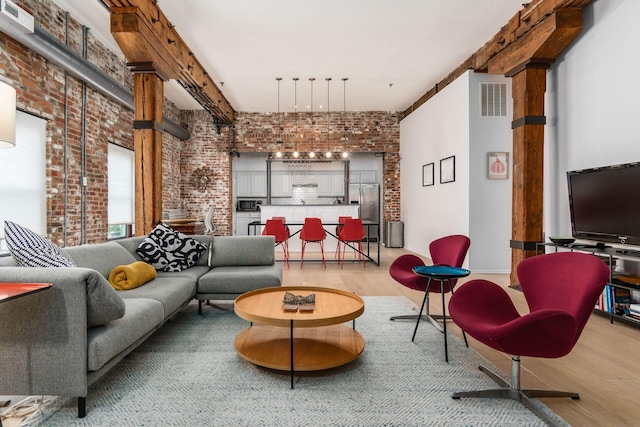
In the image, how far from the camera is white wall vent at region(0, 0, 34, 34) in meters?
3.38

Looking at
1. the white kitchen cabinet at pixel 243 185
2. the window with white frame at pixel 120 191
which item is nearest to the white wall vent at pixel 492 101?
the window with white frame at pixel 120 191

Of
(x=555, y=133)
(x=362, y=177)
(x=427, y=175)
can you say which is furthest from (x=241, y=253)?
(x=362, y=177)

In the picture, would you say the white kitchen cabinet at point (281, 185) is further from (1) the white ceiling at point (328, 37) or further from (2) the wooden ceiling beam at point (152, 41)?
(2) the wooden ceiling beam at point (152, 41)

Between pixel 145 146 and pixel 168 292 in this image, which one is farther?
pixel 145 146

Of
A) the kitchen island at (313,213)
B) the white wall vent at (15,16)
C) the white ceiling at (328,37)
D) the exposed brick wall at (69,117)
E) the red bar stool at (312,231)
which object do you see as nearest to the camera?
Result: the white wall vent at (15,16)

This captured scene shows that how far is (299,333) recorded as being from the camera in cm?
286

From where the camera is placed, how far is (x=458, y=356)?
2.70m

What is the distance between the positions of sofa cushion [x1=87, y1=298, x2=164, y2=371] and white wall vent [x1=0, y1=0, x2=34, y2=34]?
3.06 metres

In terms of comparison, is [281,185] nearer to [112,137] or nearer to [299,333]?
[112,137]

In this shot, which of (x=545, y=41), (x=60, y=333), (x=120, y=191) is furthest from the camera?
(x=120, y=191)

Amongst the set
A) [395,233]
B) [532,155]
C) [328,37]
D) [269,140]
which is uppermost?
[328,37]

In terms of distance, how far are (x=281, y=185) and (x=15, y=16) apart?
7.50 meters

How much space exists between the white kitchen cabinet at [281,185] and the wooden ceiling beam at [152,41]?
14.7 feet

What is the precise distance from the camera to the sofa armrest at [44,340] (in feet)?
6.05
